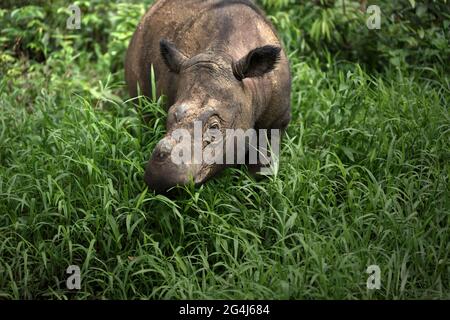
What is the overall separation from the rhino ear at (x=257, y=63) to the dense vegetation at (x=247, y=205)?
0.82m

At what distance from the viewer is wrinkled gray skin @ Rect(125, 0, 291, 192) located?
525 centimetres

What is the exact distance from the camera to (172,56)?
5.75 metres

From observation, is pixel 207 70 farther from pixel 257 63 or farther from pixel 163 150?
pixel 163 150

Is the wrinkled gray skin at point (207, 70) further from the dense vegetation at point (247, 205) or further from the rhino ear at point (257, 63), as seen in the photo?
the dense vegetation at point (247, 205)

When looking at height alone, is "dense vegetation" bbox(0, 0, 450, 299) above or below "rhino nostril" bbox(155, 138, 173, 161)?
below

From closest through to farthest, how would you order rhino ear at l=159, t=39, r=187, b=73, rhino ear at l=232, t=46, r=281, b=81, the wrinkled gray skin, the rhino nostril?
1. the rhino nostril
2. the wrinkled gray skin
3. rhino ear at l=232, t=46, r=281, b=81
4. rhino ear at l=159, t=39, r=187, b=73

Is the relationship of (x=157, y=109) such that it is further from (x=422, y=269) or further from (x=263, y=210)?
(x=422, y=269)

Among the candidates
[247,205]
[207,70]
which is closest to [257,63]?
[207,70]

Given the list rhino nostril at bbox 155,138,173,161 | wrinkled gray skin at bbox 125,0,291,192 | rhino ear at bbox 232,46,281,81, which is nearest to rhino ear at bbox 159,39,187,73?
wrinkled gray skin at bbox 125,0,291,192

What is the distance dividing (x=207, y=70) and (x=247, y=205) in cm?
115

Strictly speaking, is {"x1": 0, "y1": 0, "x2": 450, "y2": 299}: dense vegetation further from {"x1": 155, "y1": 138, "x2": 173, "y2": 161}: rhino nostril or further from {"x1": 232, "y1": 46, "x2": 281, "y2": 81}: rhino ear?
{"x1": 232, "y1": 46, "x2": 281, "y2": 81}: rhino ear

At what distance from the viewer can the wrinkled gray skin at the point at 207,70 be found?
5.25 meters
